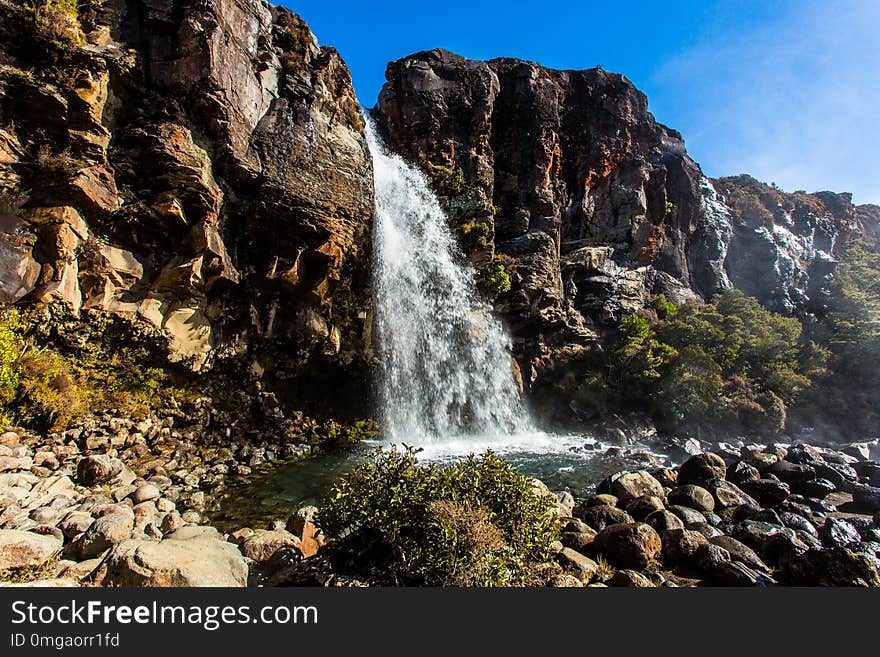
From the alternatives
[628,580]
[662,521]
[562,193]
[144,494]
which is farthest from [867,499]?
[562,193]

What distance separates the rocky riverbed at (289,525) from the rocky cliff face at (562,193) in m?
14.2

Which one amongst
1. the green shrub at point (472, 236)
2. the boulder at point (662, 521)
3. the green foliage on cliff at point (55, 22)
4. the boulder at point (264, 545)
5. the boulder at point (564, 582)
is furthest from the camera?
the green shrub at point (472, 236)

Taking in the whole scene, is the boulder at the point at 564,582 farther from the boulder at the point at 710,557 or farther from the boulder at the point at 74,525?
the boulder at the point at 74,525

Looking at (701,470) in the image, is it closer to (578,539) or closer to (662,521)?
(662,521)

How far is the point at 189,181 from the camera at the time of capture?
1330cm

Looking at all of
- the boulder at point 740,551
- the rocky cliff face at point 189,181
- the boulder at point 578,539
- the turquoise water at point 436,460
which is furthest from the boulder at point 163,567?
the rocky cliff face at point 189,181

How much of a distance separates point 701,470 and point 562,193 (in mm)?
23644

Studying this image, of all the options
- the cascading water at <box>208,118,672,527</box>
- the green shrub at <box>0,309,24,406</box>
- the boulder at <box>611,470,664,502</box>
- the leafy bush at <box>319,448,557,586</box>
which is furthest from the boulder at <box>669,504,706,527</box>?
the green shrub at <box>0,309,24,406</box>

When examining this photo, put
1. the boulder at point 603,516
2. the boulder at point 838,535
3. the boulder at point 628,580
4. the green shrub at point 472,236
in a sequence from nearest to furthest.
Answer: the boulder at point 628,580 → the boulder at point 838,535 → the boulder at point 603,516 → the green shrub at point 472,236

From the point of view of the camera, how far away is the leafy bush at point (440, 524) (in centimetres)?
384

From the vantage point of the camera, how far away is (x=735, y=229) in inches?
1676

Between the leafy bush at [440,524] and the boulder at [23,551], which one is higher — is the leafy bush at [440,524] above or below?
above

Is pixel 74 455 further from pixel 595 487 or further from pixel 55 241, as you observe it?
pixel 595 487

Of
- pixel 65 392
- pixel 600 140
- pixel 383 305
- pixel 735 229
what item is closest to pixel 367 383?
pixel 383 305
